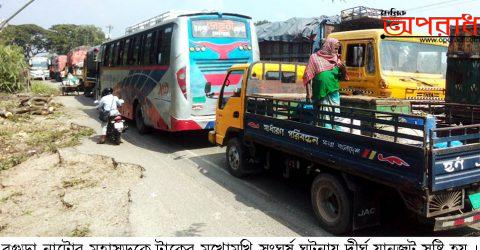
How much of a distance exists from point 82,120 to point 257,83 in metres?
10.00

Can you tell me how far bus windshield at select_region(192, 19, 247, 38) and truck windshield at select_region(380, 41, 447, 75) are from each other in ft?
11.3

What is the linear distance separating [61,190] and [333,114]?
4664mm

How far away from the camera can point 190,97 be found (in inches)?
382

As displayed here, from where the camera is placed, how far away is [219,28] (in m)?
10.1

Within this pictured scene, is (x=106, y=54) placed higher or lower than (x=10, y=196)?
higher

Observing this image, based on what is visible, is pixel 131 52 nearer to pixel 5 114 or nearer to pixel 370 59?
pixel 5 114

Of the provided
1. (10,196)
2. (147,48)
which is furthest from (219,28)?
(10,196)

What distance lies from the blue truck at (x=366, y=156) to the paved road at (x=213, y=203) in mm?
430

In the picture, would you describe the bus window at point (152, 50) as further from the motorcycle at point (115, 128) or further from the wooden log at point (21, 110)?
the wooden log at point (21, 110)

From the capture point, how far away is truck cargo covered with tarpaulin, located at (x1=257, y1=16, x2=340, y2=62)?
18.9 m

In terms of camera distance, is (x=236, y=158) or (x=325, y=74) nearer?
(x=325, y=74)

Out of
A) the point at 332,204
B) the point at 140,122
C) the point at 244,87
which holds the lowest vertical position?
the point at 332,204

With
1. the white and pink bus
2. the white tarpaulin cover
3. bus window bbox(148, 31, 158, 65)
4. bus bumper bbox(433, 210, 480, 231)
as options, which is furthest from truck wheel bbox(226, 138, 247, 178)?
the white tarpaulin cover

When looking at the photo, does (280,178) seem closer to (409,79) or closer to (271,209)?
(271,209)
